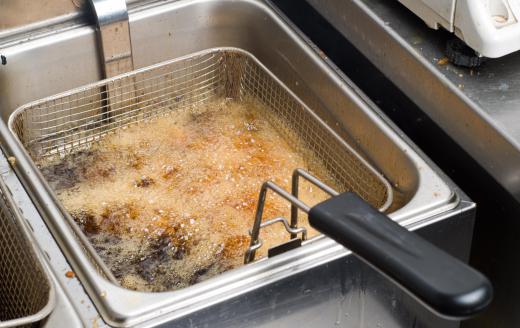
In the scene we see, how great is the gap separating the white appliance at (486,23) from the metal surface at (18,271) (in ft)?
2.50

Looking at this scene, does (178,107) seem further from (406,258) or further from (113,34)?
(406,258)

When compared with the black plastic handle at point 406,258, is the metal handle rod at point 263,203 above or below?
below

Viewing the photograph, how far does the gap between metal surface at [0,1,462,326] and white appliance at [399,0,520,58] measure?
0.66 feet

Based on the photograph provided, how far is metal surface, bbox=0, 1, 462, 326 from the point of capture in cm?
116

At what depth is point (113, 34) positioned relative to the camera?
62.5 inches

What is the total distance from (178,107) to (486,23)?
0.65m

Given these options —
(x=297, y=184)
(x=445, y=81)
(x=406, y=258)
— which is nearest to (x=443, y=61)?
(x=445, y=81)

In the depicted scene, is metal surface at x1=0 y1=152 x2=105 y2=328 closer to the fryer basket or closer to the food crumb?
the fryer basket

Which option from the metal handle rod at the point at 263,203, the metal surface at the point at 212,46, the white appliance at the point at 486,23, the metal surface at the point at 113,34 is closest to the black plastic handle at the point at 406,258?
the metal handle rod at the point at 263,203

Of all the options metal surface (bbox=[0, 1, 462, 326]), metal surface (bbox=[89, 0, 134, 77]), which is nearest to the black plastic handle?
metal surface (bbox=[0, 1, 462, 326])

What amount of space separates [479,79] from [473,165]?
6.0 inches

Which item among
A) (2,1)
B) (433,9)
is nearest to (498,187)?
(433,9)

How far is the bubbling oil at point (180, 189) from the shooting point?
1428 millimetres

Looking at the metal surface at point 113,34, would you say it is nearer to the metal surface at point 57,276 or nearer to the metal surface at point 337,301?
the metal surface at point 57,276
